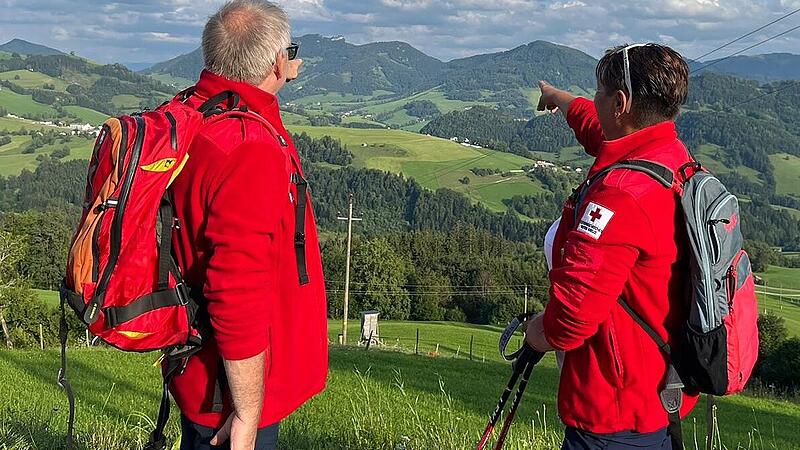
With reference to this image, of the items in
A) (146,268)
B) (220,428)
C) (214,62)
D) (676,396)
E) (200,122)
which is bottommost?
(220,428)

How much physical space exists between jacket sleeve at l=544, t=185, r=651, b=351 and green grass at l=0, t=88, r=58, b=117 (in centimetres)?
19021

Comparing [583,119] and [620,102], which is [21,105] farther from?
[620,102]

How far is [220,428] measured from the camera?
8.08ft

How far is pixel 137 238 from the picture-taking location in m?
2.26

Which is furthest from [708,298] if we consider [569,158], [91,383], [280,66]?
[569,158]

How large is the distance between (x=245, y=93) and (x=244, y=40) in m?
0.17

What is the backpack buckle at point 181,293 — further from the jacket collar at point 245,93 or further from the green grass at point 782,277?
the green grass at point 782,277

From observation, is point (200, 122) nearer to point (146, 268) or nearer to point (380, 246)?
point (146, 268)

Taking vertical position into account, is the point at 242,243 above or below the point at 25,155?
above

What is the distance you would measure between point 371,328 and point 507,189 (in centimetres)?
9545

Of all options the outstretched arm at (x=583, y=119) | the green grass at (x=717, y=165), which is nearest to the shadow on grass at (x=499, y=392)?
the outstretched arm at (x=583, y=119)

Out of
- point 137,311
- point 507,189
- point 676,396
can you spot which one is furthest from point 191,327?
point 507,189

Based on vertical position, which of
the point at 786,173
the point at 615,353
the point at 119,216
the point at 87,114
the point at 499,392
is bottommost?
the point at 786,173

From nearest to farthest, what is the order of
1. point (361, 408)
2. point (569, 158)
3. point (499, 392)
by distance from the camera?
1. point (361, 408)
2. point (499, 392)
3. point (569, 158)
